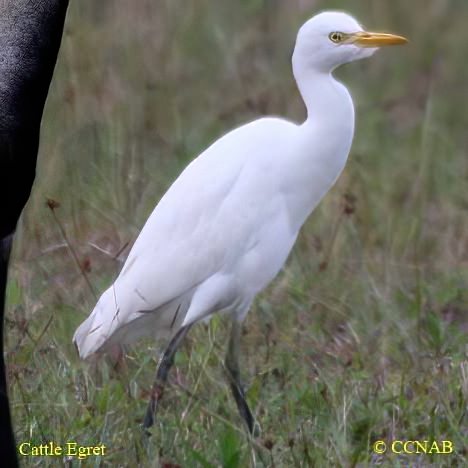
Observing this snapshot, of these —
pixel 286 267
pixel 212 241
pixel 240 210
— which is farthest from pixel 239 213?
pixel 286 267

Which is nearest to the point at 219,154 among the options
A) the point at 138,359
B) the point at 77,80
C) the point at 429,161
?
the point at 138,359

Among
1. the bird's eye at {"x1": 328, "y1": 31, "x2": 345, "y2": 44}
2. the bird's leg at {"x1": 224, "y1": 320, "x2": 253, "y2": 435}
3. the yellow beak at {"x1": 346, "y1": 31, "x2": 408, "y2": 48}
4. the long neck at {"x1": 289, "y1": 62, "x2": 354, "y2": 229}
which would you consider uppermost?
the bird's eye at {"x1": 328, "y1": 31, "x2": 345, "y2": 44}

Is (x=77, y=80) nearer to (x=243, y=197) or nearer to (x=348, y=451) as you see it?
(x=243, y=197)

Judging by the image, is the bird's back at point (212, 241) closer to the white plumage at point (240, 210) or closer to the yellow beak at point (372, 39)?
the white plumage at point (240, 210)

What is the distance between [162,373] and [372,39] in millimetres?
1106

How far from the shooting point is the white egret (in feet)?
11.4

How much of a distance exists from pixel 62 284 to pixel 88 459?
115cm

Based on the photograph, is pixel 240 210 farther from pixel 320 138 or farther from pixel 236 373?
pixel 236 373

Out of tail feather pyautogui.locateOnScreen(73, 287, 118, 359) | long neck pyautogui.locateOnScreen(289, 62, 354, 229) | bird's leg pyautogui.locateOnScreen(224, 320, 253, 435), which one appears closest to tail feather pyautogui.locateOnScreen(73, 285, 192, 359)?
tail feather pyautogui.locateOnScreen(73, 287, 118, 359)

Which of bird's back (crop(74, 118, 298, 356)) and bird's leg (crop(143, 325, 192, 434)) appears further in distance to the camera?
bird's back (crop(74, 118, 298, 356))

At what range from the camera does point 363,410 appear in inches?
139

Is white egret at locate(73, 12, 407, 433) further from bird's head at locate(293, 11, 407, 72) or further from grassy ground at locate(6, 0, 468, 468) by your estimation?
grassy ground at locate(6, 0, 468, 468)

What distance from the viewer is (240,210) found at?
348 cm

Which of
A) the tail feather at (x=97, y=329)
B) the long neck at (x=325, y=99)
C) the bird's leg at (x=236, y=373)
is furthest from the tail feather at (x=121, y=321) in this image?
the long neck at (x=325, y=99)
